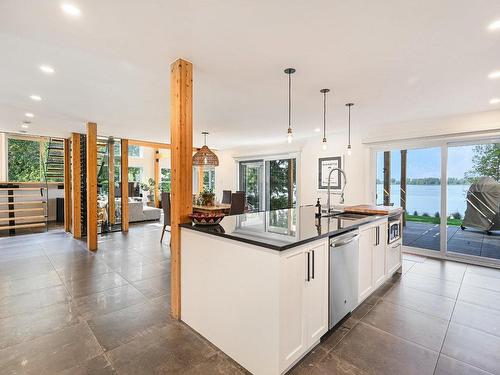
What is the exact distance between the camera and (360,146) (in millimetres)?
5363

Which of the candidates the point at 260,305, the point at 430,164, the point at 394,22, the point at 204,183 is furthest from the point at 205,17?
the point at 204,183

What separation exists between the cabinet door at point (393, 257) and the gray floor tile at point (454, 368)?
144 centimetres

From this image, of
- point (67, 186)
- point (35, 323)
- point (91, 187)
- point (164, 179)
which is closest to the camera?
point (35, 323)

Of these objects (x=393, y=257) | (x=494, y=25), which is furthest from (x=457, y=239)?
(x=494, y=25)

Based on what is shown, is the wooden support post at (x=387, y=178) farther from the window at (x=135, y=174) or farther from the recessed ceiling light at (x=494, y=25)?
the window at (x=135, y=174)

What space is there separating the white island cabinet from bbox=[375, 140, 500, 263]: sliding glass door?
3.82 meters

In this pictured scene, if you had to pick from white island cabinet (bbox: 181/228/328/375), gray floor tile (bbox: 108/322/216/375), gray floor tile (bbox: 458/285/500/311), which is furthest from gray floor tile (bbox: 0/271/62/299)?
gray floor tile (bbox: 458/285/500/311)

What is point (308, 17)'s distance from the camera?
175 cm

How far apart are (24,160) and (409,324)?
1035cm

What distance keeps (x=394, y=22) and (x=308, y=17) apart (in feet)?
2.07

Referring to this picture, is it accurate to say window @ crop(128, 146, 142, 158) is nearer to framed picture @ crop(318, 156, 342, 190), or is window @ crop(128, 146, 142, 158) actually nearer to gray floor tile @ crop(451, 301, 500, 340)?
framed picture @ crop(318, 156, 342, 190)

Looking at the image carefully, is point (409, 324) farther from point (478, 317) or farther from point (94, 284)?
point (94, 284)

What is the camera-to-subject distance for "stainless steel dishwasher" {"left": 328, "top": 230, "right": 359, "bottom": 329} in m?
2.11

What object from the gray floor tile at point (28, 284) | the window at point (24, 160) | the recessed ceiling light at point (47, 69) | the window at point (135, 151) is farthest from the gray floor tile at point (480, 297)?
the window at point (135, 151)
